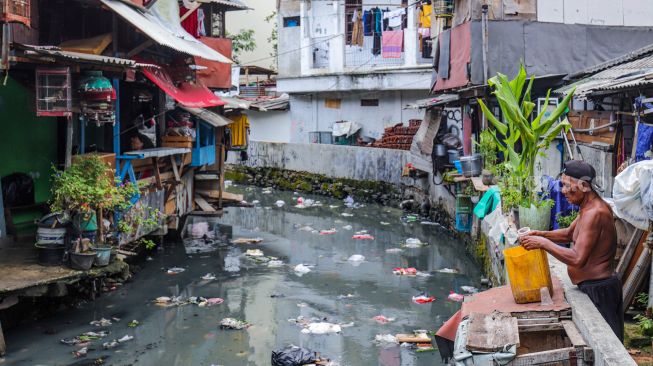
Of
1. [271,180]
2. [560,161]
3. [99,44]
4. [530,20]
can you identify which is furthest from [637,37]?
[271,180]

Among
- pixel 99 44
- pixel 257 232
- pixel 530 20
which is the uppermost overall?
pixel 530 20

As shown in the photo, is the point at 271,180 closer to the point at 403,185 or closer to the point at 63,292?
the point at 403,185

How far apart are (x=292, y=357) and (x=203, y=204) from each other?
7989mm

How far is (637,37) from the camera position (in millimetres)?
13922

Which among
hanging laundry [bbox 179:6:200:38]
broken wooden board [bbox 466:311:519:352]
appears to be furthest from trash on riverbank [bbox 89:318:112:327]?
hanging laundry [bbox 179:6:200:38]

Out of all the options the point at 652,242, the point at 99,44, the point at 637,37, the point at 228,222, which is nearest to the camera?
the point at 652,242

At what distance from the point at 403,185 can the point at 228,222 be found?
5.18 meters

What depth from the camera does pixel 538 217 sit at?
855 cm

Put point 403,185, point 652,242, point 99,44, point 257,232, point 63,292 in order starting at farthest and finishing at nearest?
1. point 403,185
2. point 257,232
3. point 99,44
4. point 63,292
5. point 652,242

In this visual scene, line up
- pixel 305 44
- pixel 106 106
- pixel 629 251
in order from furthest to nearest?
pixel 305 44, pixel 106 106, pixel 629 251

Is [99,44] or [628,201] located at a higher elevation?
[99,44]

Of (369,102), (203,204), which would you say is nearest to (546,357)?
(203,204)

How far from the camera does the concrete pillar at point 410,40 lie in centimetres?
2359

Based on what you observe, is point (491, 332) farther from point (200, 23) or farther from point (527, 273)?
point (200, 23)
